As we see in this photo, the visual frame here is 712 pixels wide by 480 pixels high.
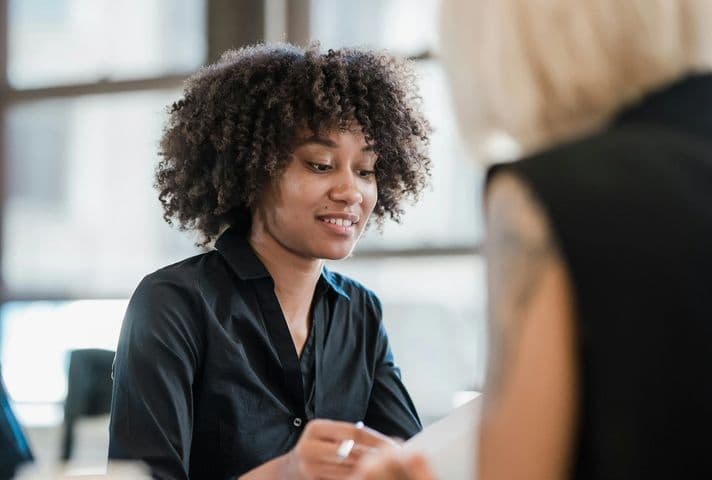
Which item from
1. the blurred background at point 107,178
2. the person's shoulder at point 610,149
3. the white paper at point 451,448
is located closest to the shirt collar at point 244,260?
the white paper at point 451,448

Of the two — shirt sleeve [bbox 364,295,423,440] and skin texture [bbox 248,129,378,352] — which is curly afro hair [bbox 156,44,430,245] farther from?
shirt sleeve [bbox 364,295,423,440]

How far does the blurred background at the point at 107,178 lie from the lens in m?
3.86

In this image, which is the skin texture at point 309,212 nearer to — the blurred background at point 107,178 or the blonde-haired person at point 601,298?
the blonde-haired person at point 601,298

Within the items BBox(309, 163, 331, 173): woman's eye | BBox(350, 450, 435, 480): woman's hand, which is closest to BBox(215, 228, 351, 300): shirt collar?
BBox(309, 163, 331, 173): woman's eye

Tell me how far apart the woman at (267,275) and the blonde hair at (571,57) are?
33.1 inches

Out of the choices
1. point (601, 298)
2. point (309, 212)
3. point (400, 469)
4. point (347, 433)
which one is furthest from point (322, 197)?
point (601, 298)

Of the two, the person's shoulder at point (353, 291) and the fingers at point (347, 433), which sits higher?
the person's shoulder at point (353, 291)

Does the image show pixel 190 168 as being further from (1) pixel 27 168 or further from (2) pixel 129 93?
(1) pixel 27 168

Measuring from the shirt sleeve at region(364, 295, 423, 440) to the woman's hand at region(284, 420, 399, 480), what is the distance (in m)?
0.66

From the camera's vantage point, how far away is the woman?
192cm

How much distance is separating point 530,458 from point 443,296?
2.91 meters

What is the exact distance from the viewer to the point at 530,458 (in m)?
0.90

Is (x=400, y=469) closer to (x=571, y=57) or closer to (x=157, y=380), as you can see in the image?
(x=571, y=57)

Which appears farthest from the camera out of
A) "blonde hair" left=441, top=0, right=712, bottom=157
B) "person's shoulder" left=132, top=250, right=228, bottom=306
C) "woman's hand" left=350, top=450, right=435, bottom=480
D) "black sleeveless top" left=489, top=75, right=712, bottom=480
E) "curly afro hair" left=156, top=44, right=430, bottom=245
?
"curly afro hair" left=156, top=44, right=430, bottom=245
